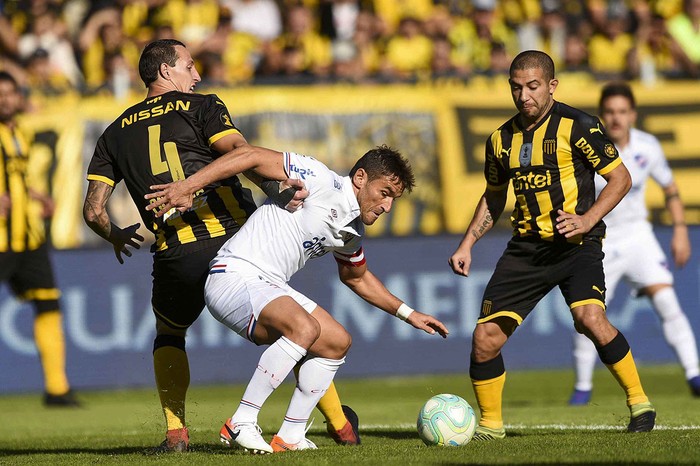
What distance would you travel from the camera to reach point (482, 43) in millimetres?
15641

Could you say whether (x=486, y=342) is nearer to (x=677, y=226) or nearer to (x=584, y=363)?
(x=584, y=363)

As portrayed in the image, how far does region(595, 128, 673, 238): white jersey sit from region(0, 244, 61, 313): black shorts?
5.33 meters

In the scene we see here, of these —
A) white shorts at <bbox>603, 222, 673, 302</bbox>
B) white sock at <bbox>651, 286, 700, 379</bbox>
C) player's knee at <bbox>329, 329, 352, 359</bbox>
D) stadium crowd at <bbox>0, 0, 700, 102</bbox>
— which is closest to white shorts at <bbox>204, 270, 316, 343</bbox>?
player's knee at <bbox>329, 329, 352, 359</bbox>

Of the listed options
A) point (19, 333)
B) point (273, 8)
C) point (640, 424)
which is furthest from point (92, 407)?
point (273, 8)

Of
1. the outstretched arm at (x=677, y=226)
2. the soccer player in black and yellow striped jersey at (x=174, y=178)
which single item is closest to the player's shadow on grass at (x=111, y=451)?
the soccer player in black and yellow striped jersey at (x=174, y=178)

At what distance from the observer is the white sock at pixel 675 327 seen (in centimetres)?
1051

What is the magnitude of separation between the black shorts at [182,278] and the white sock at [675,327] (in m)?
5.10

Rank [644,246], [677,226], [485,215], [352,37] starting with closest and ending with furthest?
[485,215]
[644,246]
[677,226]
[352,37]

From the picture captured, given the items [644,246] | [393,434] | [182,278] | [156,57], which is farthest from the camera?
[644,246]

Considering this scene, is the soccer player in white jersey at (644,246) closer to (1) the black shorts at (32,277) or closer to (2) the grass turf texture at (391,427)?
(2) the grass turf texture at (391,427)

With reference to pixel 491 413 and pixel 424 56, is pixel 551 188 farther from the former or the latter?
pixel 424 56

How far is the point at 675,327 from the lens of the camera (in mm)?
10555

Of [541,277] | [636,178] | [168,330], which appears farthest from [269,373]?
[636,178]

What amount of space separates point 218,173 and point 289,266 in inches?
28.7
